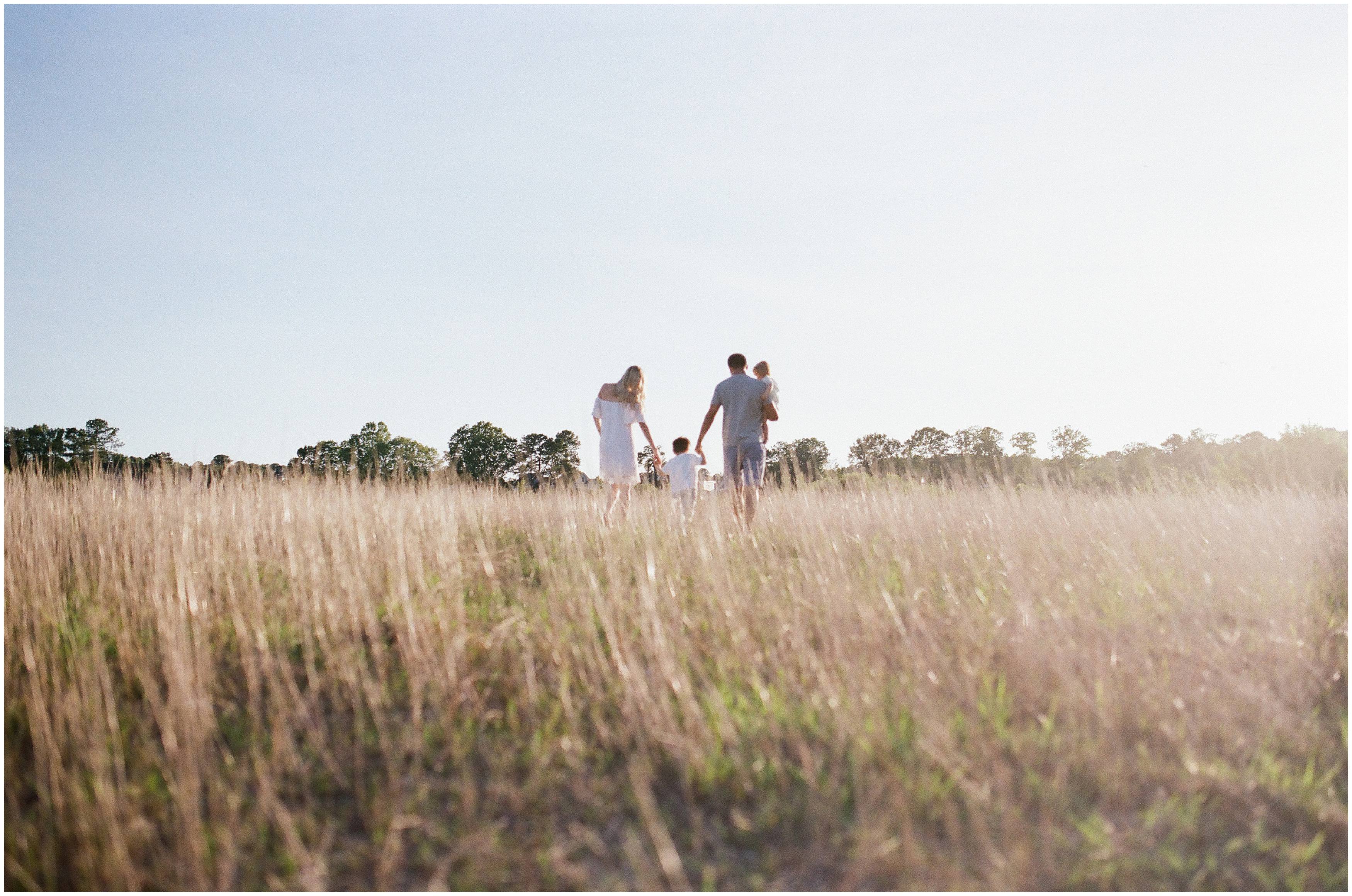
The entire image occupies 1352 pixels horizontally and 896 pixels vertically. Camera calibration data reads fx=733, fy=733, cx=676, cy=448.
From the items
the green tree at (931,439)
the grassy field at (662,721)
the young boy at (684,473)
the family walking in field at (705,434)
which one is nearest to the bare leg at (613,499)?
the family walking in field at (705,434)

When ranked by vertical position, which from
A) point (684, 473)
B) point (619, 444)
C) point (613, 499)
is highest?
point (619, 444)

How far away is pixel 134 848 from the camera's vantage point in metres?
2.30

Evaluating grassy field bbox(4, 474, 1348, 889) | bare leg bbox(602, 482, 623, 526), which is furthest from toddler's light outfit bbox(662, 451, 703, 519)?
grassy field bbox(4, 474, 1348, 889)

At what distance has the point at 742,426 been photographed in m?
7.37

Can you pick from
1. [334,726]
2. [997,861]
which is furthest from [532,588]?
[997,861]

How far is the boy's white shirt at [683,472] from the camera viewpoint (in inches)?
332

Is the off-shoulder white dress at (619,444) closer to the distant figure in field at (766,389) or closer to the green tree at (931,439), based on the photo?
the distant figure in field at (766,389)

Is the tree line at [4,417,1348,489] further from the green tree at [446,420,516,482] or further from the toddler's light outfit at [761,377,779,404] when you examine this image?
the green tree at [446,420,516,482]

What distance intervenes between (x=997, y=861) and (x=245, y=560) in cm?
465

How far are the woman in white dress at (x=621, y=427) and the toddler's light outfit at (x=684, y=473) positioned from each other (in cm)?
67

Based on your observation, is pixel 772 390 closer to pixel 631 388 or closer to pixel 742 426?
pixel 742 426

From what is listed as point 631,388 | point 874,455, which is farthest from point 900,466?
point 631,388

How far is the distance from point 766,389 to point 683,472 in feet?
5.55

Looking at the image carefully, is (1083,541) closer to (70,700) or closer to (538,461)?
(538,461)
